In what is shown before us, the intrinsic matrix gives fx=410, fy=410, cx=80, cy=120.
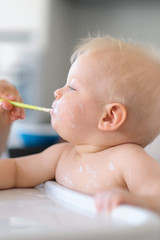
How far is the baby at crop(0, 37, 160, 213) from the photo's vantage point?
0.71 metres

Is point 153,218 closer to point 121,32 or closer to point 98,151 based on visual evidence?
point 98,151

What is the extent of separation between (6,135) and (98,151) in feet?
1.07

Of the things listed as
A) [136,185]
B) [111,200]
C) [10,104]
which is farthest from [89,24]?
[111,200]

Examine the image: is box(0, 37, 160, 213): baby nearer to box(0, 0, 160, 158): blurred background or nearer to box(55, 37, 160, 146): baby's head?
box(55, 37, 160, 146): baby's head

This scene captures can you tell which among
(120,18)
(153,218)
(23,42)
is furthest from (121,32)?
(153,218)

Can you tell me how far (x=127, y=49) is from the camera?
77 cm

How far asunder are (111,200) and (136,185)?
5.1 inches

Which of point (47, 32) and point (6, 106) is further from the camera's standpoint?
point (47, 32)

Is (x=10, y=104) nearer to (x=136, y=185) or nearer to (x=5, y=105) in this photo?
(x=5, y=105)

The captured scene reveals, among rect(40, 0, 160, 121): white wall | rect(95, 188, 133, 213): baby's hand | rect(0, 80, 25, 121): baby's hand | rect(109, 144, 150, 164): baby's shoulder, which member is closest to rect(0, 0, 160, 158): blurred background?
rect(40, 0, 160, 121): white wall

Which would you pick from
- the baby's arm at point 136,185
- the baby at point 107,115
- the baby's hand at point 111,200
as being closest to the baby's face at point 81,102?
the baby at point 107,115

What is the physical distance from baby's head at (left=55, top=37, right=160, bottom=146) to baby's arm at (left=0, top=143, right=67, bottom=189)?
130 mm

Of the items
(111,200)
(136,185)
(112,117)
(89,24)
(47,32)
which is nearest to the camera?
(111,200)

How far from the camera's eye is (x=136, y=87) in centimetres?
72
